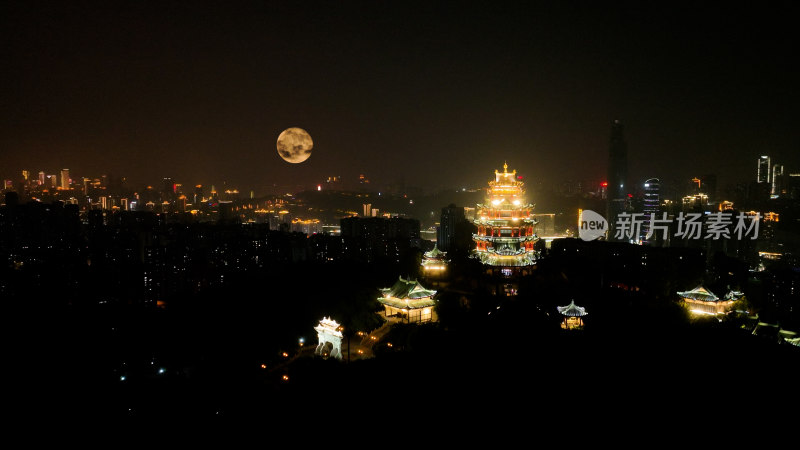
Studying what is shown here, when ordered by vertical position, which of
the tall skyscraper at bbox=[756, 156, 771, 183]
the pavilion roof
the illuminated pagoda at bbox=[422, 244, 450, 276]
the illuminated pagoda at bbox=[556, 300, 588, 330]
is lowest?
the illuminated pagoda at bbox=[556, 300, 588, 330]

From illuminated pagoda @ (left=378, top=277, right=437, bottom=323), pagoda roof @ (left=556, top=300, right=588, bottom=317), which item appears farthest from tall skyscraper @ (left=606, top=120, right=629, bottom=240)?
illuminated pagoda @ (left=378, top=277, right=437, bottom=323)

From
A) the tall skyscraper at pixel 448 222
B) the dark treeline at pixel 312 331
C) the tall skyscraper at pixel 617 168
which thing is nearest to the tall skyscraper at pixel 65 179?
the dark treeline at pixel 312 331

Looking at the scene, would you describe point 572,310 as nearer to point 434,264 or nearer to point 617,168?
point 434,264

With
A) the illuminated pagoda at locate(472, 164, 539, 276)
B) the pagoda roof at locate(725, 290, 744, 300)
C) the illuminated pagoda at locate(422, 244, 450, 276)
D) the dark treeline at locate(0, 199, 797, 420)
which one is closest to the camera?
the dark treeline at locate(0, 199, 797, 420)

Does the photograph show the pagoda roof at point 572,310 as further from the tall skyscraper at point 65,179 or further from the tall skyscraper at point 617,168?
the tall skyscraper at point 65,179

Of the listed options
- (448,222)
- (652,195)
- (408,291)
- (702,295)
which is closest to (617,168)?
(652,195)

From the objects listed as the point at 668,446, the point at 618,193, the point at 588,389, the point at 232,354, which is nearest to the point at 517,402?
the point at 588,389

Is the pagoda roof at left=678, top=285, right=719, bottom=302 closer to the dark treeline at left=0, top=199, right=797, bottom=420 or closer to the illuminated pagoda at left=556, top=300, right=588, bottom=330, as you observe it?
the dark treeline at left=0, top=199, right=797, bottom=420

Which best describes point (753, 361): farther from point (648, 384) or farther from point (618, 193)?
point (618, 193)
